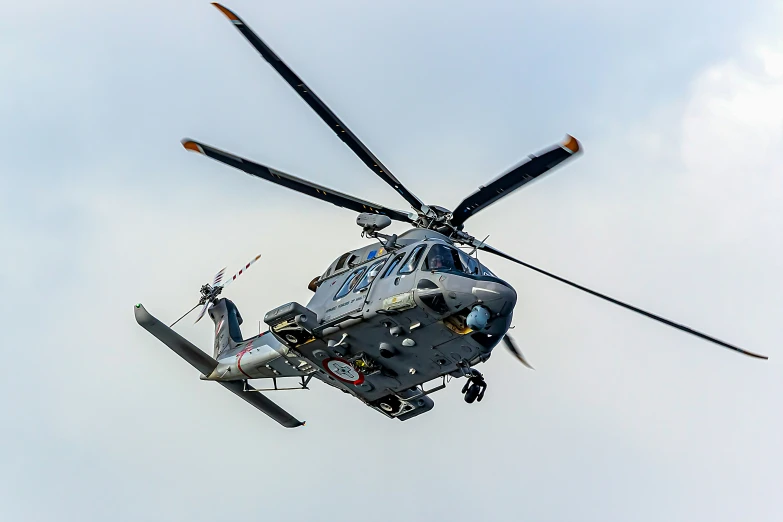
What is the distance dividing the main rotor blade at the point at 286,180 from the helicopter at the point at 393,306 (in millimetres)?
25

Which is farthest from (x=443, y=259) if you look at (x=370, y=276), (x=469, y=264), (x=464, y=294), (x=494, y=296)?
(x=370, y=276)

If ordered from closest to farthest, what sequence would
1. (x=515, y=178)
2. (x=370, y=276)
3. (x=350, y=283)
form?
(x=515, y=178) < (x=370, y=276) < (x=350, y=283)

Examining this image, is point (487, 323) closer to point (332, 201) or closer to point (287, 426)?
point (332, 201)

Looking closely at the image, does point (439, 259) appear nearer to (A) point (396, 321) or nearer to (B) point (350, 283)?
(A) point (396, 321)

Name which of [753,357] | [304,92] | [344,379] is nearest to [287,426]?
[344,379]

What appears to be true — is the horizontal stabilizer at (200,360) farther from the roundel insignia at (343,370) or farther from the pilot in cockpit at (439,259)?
the pilot in cockpit at (439,259)

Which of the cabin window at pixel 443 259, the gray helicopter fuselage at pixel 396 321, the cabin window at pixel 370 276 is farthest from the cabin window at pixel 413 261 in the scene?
the cabin window at pixel 370 276

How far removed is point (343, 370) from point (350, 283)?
2242 mm

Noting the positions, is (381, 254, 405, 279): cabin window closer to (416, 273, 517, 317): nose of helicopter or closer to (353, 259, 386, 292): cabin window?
(353, 259, 386, 292): cabin window

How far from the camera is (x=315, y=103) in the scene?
23.4 metres

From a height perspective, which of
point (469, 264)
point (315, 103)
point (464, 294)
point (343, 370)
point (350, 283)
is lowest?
point (343, 370)

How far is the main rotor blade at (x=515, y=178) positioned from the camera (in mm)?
21094

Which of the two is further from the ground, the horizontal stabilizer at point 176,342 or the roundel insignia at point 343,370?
the horizontal stabilizer at point 176,342

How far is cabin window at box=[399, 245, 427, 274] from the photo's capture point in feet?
79.0
